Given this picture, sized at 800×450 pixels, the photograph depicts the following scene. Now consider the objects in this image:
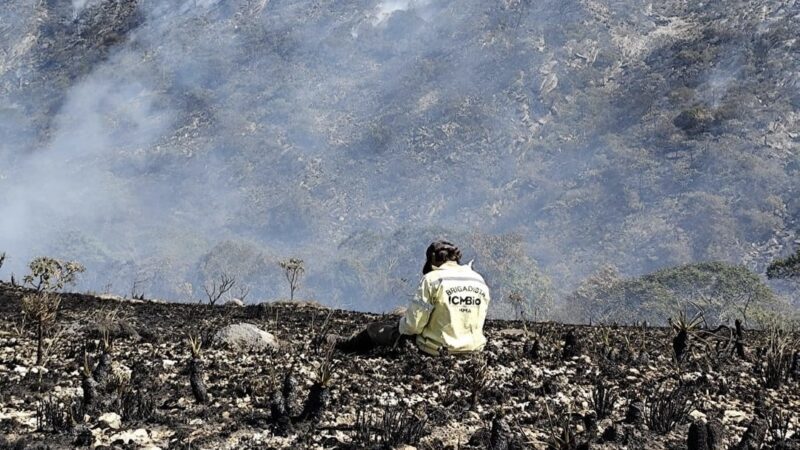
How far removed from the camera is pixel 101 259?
96.7 metres

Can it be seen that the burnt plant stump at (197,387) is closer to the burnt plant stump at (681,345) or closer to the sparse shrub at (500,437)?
the sparse shrub at (500,437)

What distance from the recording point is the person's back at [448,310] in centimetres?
795

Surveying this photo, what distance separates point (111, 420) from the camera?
611 centimetres

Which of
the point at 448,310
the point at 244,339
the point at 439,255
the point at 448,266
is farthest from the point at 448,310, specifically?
the point at 244,339

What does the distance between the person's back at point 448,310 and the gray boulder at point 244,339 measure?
1.82m

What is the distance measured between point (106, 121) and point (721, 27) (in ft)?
286

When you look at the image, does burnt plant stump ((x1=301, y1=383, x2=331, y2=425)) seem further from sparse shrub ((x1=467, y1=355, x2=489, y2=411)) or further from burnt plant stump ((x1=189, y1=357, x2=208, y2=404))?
sparse shrub ((x1=467, y1=355, x2=489, y2=411))

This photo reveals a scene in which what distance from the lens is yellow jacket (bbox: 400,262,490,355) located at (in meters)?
7.95

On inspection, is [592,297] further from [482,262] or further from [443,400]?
[443,400]

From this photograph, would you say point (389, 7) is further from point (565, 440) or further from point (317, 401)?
point (565, 440)

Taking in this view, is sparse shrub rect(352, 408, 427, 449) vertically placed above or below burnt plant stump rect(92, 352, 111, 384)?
below

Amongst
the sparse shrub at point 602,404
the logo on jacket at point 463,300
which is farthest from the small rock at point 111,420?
the sparse shrub at point 602,404

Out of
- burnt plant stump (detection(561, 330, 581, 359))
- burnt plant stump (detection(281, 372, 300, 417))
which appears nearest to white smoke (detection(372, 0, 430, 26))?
burnt plant stump (detection(561, 330, 581, 359))

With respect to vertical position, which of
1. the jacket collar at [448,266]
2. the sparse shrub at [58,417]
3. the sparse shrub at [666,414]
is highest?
the jacket collar at [448,266]
